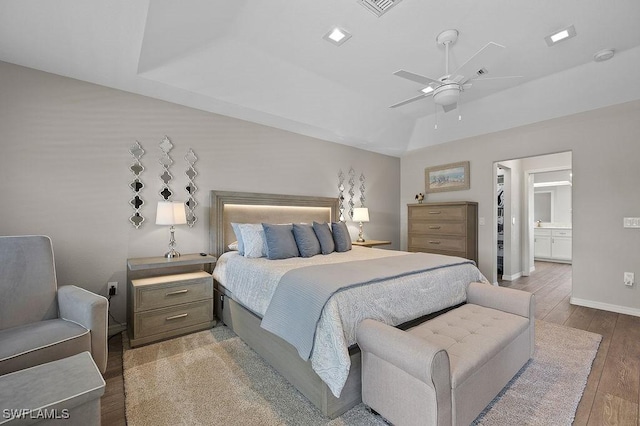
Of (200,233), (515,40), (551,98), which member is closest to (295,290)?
(200,233)

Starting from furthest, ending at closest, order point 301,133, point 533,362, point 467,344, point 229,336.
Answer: point 301,133
point 229,336
point 533,362
point 467,344

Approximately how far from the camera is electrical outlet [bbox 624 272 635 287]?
11.2 feet

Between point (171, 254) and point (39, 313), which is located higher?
point (171, 254)

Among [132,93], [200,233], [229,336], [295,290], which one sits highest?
[132,93]

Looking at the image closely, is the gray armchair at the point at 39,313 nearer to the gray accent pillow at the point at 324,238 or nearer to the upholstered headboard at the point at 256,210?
the upholstered headboard at the point at 256,210

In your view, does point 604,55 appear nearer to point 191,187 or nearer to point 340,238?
point 340,238

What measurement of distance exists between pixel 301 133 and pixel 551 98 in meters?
3.60

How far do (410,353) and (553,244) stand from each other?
8537 mm

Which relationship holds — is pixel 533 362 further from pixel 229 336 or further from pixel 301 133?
pixel 301 133

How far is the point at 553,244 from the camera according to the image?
24.4 feet

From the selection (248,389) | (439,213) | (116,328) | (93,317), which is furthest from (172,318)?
(439,213)

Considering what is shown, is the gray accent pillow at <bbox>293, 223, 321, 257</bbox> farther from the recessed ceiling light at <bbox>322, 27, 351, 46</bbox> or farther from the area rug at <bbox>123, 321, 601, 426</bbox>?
the recessed ceiling light at <bbox>322, 27, 351, 46</bbox>

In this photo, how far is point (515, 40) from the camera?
288 cm

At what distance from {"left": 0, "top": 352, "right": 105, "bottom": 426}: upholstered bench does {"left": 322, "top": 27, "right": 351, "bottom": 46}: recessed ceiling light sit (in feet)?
10.5
